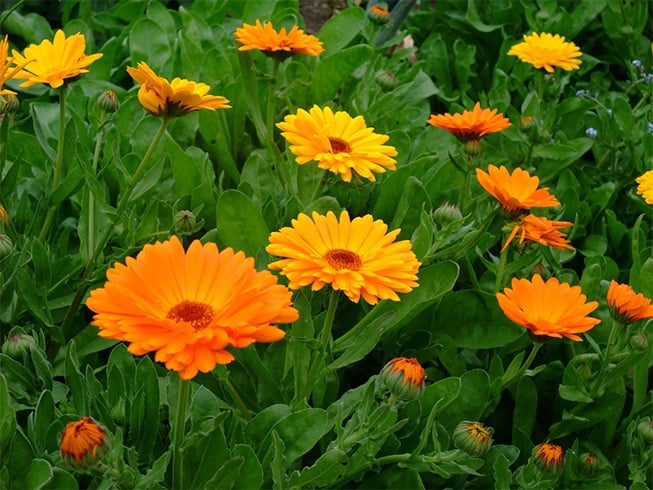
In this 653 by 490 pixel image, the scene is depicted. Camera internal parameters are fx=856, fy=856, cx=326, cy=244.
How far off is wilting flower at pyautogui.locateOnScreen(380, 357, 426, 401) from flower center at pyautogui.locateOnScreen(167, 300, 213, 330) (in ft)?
0.88

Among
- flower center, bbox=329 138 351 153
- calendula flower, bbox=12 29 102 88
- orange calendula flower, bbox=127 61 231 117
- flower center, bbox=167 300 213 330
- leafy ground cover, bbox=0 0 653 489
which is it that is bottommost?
leafy ground cover, bbox=0 0 653 489

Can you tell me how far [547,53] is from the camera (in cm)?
224

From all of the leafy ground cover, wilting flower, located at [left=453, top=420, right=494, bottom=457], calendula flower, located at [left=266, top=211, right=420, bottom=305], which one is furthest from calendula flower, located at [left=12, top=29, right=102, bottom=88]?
wilting flower, located at [left=453, top=420, right=494, bottom=457]

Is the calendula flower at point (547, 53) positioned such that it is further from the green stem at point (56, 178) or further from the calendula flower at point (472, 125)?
the green stem at point (56, 178)

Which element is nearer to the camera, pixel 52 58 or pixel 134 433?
pixel 134 433

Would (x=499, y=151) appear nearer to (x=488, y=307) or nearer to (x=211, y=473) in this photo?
(x=488, y=307)

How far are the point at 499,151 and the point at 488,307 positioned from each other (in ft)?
2.44

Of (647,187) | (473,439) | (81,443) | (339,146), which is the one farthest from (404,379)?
(647,187)

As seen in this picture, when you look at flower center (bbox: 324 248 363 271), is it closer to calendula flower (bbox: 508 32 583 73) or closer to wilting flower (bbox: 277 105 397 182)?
wilting flower (bbox: 277 105 397 182)

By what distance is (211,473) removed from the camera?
1230 mm

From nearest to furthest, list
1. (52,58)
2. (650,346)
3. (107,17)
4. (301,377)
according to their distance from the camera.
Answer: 1. (301,377)
2. (52,58)
3. (650,346)
4. (107,17)

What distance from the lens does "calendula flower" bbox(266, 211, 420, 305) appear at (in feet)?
3.75

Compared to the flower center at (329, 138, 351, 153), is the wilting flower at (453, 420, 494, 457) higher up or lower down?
lower down

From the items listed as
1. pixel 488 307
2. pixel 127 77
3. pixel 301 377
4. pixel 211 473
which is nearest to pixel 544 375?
pixel 488 307
